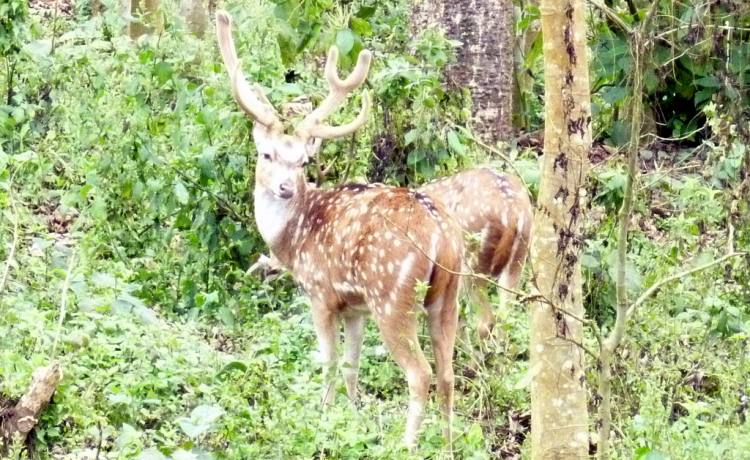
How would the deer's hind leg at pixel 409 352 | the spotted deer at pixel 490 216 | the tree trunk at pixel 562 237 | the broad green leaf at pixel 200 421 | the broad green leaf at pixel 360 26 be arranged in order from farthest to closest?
the spotted deer at pixel 490 216
the broad green leaf at pixel 360 26
the deer's hind leg at pixel 409 352
the broad green leaf at pixel 200 421
the tree trunk at pixel 562 237

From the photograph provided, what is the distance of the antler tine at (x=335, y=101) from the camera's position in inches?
356

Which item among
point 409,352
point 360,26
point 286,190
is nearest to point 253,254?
point 286,190

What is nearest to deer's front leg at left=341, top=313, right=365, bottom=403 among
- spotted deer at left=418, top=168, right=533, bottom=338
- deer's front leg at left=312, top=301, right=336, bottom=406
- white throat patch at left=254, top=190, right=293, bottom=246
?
deer's front leg at left=312, top=301, right=336, bottom=406

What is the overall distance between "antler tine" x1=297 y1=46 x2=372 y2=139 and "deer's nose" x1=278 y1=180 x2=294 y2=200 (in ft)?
1.19

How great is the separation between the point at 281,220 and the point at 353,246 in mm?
1068

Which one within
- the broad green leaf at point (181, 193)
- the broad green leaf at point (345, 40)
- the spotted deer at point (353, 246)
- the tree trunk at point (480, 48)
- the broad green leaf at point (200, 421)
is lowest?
the broad green leaf at point (200, 421)

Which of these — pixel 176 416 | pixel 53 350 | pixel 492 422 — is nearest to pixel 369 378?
pixel 492 422

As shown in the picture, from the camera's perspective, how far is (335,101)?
30.3ft

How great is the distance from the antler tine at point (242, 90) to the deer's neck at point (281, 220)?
0.48m

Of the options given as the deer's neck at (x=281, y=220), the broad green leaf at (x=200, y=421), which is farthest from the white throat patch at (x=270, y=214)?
the broad green leaf at (x=200, y=421)

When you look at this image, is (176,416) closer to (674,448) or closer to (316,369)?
(316,369)

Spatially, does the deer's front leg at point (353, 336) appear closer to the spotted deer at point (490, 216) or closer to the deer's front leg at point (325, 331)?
the deer's front leg at point (325, 331)

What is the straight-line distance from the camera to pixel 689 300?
927cm

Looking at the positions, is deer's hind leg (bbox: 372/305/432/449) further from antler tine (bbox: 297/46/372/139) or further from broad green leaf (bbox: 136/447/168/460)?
broad green leaf (bbox: 136/447/168/460)
